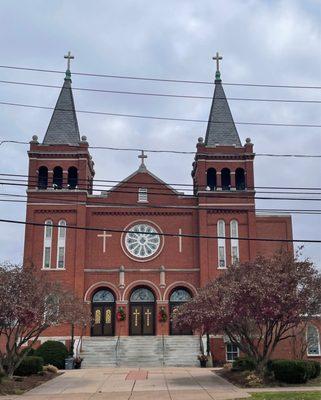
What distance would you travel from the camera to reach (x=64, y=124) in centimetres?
4553

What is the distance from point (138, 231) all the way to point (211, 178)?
295 inches

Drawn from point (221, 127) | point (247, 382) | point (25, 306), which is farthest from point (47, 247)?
point (247, 382)

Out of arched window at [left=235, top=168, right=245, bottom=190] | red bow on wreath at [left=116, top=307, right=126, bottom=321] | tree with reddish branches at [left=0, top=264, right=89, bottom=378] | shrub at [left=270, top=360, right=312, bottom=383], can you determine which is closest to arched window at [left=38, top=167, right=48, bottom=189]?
red bow on wreath at [left=116, top=307, right=126, bottom=321]

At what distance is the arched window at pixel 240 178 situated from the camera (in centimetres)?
4400

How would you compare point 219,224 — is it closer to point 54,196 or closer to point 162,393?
point 54,196

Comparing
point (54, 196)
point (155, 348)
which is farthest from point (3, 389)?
point (54, 196)

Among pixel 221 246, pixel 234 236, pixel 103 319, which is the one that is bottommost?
A: pixel 103 319

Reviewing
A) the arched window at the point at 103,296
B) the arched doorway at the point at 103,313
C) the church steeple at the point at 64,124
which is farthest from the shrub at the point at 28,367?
the church steeple at the point at 64,124

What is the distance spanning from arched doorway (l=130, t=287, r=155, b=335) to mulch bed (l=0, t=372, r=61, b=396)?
1355 centimetres

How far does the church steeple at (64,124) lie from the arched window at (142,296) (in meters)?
12.6

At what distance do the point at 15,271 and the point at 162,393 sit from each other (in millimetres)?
8290

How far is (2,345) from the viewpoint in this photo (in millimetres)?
38188

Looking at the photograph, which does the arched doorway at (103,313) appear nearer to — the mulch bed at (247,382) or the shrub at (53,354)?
the shrub at (53,354)

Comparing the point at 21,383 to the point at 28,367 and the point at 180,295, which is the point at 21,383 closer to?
the point at 28,367
